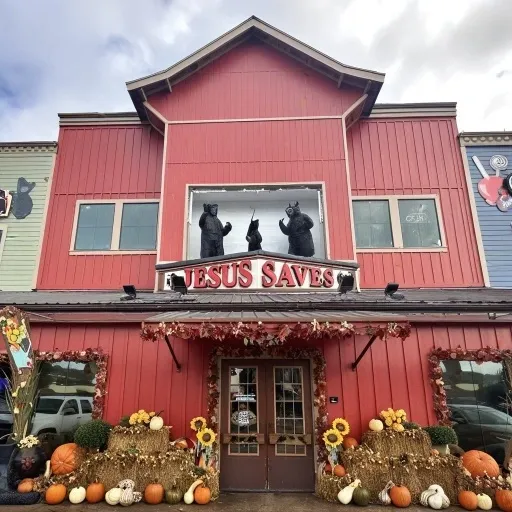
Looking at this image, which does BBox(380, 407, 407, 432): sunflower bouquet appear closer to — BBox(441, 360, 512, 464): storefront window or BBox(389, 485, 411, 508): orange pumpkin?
BBox(389, 485, 411, 508): orange pumpkin

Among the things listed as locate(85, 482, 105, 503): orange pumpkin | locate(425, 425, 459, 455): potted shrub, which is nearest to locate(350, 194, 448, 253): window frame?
locate(425, 425, 459, 455): potted shrub

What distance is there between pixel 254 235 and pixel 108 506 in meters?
6.53

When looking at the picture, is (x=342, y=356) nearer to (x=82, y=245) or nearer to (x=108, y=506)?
(x=108, y=506)

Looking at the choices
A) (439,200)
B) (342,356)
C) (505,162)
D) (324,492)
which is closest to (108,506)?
(324,492)

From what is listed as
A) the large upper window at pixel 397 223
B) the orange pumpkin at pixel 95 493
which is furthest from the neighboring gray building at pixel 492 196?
the orange pumpkin at pixel 95 493

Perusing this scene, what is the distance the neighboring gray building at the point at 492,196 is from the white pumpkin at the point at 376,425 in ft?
16.4

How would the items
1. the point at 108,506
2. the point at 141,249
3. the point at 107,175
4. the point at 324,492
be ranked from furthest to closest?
the point at 107,175 → the point at 141,249 → the point at 324,492 → the point at 108,506

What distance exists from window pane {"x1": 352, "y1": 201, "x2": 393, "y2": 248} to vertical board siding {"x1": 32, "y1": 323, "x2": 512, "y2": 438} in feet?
9.65

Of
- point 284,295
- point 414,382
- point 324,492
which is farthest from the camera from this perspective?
point 284,295

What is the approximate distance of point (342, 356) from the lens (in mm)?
7480

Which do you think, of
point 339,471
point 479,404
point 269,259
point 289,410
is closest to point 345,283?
point 269,259

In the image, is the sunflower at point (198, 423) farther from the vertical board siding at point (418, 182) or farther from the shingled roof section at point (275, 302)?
the vertical board siding at point (418, 182)

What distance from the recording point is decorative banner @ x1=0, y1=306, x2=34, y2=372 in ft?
20.7

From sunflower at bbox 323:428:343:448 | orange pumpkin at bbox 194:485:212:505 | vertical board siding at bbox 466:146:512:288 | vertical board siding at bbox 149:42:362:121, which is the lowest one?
orange pumpkin at bbox 194:485:212:505
